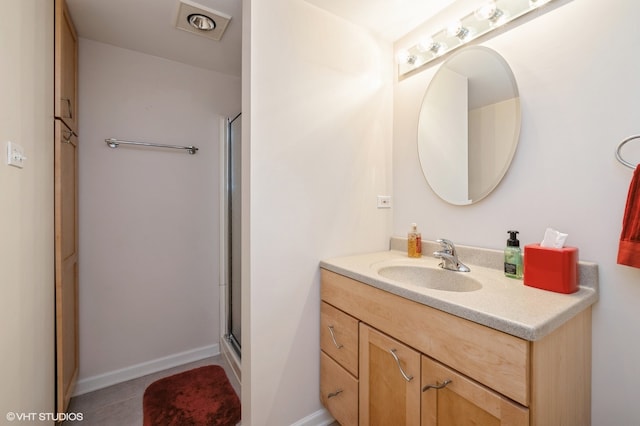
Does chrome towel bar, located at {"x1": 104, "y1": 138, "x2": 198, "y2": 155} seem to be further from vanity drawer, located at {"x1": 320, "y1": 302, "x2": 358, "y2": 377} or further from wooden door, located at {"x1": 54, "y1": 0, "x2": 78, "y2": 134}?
vanity drawer, located at {"x1": 320, "y1": 302, "x2": 358, "y2": 377}

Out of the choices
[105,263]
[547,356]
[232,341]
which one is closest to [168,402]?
[232,341]

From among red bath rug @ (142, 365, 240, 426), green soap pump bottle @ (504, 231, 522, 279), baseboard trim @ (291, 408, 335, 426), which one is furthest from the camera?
red bath rug @ (142, 365, 240, 426)

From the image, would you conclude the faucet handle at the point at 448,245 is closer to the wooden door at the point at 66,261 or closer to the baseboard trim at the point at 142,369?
the wooden door at the point at 66,261

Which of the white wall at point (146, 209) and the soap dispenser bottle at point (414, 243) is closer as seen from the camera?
the soap dispenser bottle at point (414, 243)

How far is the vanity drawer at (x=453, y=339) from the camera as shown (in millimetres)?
732

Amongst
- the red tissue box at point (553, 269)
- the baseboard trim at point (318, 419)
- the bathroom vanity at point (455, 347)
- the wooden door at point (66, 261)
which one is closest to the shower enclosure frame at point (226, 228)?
the wooden door at point (66, 261)

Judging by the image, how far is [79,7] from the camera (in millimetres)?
1563

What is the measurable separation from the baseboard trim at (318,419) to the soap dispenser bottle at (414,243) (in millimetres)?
1003

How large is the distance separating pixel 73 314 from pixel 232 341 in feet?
3.41

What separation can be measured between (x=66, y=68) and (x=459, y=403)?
241 centimetres

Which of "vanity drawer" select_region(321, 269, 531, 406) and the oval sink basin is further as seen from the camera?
the oval sink basin

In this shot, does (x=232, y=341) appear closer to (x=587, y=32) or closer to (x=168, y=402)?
(x=168, y=402)

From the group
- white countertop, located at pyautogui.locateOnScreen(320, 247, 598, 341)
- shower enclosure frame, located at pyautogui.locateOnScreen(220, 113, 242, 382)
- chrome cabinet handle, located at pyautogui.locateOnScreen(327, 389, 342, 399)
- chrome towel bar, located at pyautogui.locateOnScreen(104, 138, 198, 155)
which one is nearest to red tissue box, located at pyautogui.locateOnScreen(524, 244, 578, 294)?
white countertop, located at pyautogui.locateOnScreen(320, 247, 598, 341)

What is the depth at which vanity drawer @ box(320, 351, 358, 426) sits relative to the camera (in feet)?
4.25
